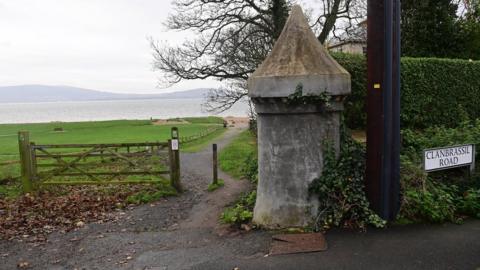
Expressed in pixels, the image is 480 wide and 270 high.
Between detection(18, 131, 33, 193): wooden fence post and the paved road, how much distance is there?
440 centimetres

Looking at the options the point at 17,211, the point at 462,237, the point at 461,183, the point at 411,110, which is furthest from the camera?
the point at 411,110

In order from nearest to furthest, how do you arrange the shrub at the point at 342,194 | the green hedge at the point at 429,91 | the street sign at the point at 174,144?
1. the shrub at the point at 342,194
2. the street sign at the point at 174,144
3. the green hedge at the point at 429,91

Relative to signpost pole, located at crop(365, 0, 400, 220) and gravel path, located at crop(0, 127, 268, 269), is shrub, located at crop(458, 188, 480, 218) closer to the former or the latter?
signpost pole, located at crop(365, 0, 400, 220)

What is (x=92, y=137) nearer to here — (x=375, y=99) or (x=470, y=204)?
(x=375, y=99)

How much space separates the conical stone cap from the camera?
20.7ft

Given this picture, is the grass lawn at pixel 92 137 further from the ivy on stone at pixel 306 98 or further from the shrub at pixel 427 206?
the shrub at pixel 427 206

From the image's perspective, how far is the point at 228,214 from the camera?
7621mm

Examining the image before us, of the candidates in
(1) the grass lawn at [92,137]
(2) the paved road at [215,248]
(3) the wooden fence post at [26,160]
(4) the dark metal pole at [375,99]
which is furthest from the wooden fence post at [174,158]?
(4) the dark metal pole at [375,99]

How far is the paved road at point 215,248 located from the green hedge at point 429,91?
6.13 m

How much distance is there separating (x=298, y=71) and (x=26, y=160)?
29.2 ft

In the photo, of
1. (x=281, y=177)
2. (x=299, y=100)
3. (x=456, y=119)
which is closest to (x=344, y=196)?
(x=281, y=177)

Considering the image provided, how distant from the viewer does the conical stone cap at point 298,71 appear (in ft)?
20.7

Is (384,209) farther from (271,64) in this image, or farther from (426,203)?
(271,64)

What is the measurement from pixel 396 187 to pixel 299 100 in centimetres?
199
